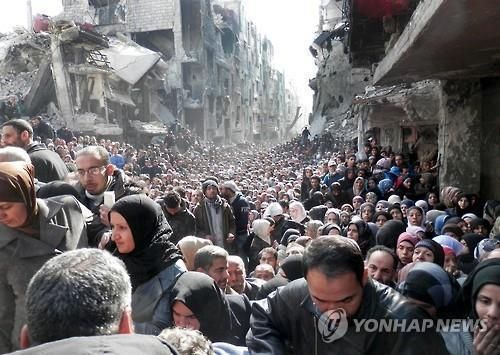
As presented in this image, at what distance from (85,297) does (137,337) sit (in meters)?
0.20

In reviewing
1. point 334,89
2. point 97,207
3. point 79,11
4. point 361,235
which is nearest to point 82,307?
point 97,207

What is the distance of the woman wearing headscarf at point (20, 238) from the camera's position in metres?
2.40

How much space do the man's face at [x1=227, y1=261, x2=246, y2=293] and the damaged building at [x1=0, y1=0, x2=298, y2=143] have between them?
870 inches

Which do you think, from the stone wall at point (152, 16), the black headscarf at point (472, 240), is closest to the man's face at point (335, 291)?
the black headscarf at point (472, 240)

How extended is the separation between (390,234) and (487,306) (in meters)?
3.26

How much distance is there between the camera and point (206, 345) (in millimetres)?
1787

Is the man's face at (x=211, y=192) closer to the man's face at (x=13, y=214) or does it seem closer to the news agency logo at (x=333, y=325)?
the man's face at (x=13, y=214)

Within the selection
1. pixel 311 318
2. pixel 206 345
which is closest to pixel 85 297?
pixel 206 345

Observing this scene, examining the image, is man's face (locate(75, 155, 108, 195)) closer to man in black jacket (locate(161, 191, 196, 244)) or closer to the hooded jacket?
the hooded jacket

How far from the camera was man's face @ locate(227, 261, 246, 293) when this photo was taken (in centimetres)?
374

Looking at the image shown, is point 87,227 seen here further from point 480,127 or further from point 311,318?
point 480,127

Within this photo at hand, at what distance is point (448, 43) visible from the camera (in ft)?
17.9

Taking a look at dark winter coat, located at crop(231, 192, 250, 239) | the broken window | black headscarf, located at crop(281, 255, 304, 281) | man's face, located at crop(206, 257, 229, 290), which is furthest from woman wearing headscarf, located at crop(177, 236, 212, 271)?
the broken window

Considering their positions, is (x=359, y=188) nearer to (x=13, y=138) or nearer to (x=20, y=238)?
(x=13, y=138)
